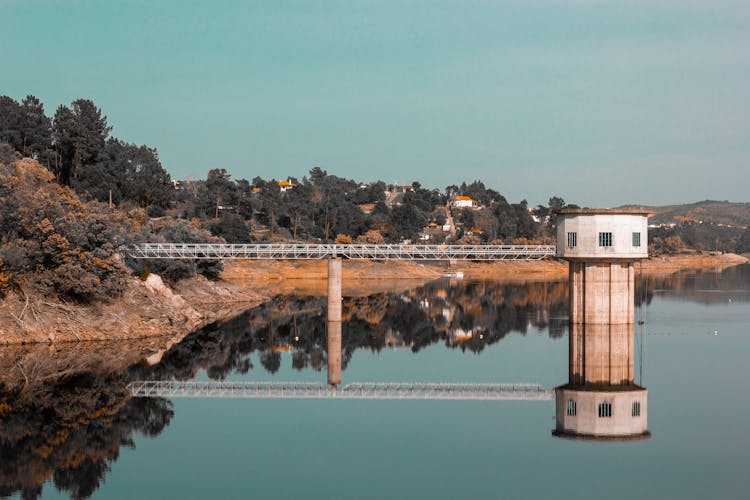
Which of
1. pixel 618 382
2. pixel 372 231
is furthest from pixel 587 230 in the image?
pixel 372 231

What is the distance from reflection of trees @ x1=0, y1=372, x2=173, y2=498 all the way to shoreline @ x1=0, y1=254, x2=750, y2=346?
1075cm

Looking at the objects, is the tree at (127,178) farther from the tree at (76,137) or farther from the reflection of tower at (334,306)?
the reflection of tower at (334,306)

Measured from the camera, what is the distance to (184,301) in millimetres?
84438

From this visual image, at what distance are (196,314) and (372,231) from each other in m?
92.4

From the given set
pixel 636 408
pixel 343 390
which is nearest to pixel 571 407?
pixel 636 408

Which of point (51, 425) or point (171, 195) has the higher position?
point (171, 195)

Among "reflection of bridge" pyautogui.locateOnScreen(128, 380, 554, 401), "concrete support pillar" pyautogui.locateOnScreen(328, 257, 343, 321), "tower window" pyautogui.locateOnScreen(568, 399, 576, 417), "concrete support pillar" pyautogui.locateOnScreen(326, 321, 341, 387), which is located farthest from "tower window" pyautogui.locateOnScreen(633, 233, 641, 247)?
"concrete support pillar" pyautogui.locateOnScreen(328, 257, 343, 321)

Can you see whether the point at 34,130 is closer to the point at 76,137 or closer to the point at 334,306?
the point at 76,137

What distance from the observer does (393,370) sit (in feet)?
198

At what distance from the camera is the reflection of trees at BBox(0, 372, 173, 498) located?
34281mm

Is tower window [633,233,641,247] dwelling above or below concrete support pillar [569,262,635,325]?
above

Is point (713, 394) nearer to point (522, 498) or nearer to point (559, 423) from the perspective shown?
point (559, 423)

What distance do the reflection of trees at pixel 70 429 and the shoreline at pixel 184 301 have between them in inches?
423

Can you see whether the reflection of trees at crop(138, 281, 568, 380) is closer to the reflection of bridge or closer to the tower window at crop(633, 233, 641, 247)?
the reflection of bridge
